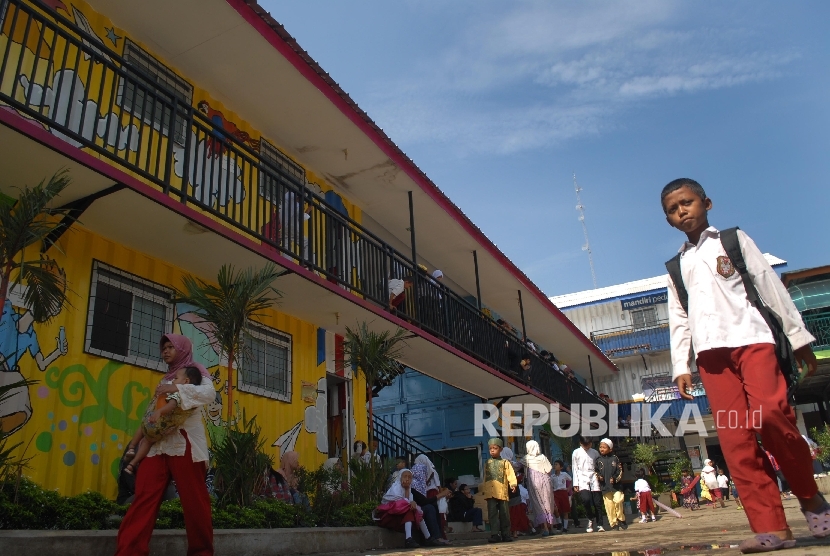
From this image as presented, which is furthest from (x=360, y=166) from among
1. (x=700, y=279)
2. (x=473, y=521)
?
(x=700, y=279)

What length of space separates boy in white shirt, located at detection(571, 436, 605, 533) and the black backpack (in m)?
8.90

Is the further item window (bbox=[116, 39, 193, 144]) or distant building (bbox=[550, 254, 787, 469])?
distant building (bbox=[550, 254, 787, 469])

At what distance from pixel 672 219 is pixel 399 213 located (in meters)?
10.5

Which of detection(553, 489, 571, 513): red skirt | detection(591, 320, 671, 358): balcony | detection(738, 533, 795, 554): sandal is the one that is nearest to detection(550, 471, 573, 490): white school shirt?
detection(553, 489, 571, 513): red skirt

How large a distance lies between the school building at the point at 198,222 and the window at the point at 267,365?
0.03m

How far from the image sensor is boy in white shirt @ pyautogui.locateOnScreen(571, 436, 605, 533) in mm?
12205

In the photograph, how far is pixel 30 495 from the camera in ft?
17.4

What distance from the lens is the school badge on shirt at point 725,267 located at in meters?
3.81

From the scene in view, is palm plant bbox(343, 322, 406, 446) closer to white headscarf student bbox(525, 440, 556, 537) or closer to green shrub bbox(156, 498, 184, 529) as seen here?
white headscarf student bbox(525, 440, 556, 537)

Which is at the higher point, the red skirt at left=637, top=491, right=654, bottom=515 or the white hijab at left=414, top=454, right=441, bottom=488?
the white hijab at left=414, top=454, right=441, bottom=488

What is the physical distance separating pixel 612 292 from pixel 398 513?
106 feet

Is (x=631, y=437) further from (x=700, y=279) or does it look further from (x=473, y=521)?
(x=700, y=279)

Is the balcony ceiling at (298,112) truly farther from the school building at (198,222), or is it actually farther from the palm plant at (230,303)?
the palm plant at (230,303)

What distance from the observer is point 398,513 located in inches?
335
